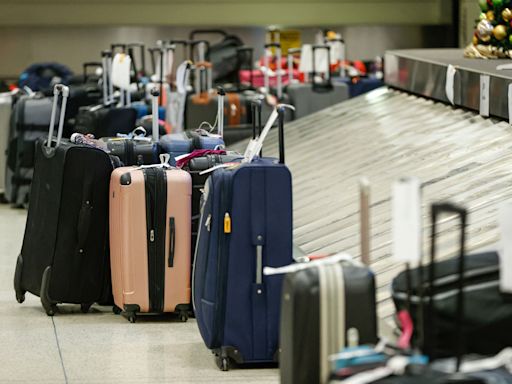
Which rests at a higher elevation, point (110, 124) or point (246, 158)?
point (246, 158)

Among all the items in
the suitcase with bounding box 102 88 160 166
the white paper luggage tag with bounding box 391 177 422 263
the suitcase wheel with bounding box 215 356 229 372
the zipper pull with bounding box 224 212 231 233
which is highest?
the white paper luggage tag with bounding box 391 177 422 263

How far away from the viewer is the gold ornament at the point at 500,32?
938 centimetres

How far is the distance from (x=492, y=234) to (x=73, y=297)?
6.84 ft

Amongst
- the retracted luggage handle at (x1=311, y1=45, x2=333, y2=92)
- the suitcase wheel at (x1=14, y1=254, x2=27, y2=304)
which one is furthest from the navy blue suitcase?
the retracted luggage handle at (x1=311, y1=45, x2=333, y2=92)

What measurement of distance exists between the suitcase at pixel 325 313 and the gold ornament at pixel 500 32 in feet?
19.1

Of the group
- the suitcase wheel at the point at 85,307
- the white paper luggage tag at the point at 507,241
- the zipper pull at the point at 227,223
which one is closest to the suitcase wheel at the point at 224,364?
the zipper pull at the point at 227,223

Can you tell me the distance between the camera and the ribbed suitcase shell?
5.91 m

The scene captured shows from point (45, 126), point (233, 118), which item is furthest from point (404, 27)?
point (45, 126)

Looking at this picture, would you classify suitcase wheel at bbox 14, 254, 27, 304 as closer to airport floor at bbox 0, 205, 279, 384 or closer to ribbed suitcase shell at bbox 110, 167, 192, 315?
airport floor at bbox 0, 205, 279, 384

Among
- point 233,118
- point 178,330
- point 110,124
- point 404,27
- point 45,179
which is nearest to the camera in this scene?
point 178,330

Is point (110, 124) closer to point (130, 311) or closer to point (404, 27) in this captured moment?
point (130, 311)

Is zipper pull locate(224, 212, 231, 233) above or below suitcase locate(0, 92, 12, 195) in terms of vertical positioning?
above

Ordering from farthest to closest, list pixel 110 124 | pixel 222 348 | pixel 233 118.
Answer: pixel 233 118
pixel 110 124
pixel 222 348

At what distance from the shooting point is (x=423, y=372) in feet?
10.6
